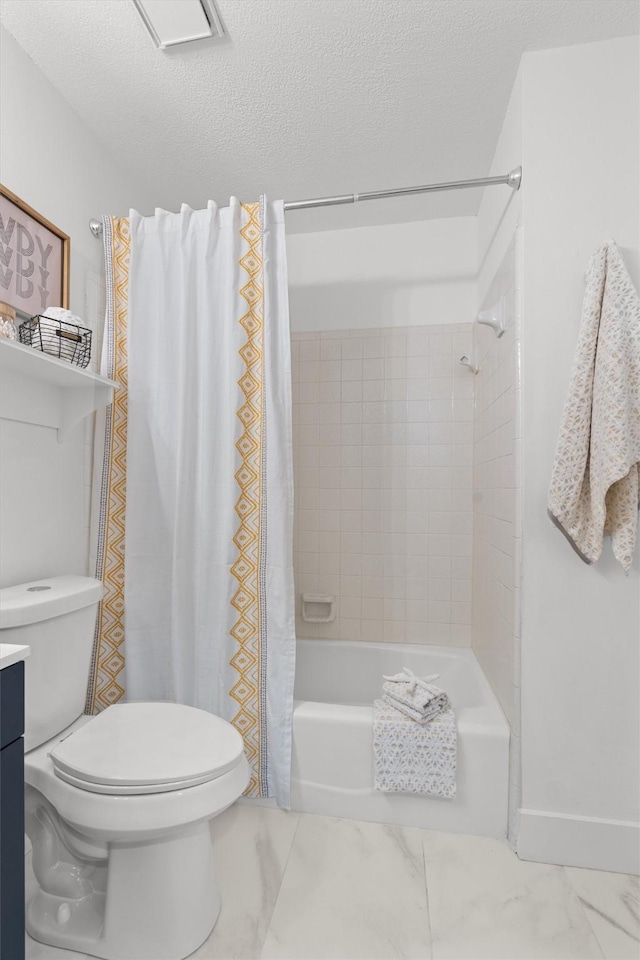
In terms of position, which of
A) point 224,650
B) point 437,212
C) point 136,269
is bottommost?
point 224,650

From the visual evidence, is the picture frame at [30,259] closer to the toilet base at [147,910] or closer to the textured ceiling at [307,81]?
the textured ceiling at [307,81]

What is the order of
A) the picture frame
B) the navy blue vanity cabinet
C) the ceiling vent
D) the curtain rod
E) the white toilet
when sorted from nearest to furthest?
the navy blue vanity cabinet → the white toilet → the ceiling vent → the picture frame → the curtain rod

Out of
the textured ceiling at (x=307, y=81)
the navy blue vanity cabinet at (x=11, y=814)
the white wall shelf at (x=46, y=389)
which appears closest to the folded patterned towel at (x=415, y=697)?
the navy blue vanity cabinet at (x=11, y=814)

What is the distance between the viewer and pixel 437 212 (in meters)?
2.45

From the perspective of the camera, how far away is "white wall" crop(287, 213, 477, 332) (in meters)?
2.51

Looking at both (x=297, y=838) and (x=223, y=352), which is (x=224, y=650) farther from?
(x=223, y=352)

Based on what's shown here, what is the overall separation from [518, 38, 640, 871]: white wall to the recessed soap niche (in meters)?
1.15

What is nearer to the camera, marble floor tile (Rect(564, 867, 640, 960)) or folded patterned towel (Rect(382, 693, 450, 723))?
marble floor tile (Rect(564, 867, 640, 960))

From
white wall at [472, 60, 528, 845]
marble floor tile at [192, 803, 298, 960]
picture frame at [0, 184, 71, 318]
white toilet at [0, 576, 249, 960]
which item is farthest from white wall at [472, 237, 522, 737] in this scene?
picture frame at [0, 184, 71, 318]

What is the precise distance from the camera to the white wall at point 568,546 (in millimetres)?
1521

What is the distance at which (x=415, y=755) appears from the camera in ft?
5.50

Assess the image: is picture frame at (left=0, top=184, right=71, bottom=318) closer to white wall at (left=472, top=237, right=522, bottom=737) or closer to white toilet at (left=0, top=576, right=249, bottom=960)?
white toilet at (left=0, top=576, right=249, bottom=960)

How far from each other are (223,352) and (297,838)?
158cm


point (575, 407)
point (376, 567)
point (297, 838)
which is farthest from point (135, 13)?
point (297, 838)
